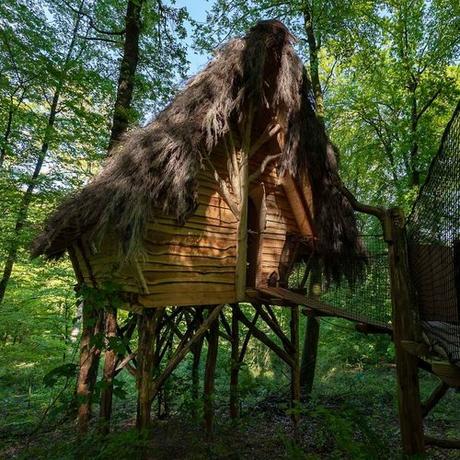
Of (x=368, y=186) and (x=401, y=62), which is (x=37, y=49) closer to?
(x=401, y=62)

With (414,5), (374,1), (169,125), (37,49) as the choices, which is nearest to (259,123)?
(169,125)

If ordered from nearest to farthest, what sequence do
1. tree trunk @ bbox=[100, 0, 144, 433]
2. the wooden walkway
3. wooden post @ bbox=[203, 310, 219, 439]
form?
the wooden walkway < wooden post @ bbox=[203, 310, 219, 439] < tree trunk @ bbox=[100, 0, 144, 433]

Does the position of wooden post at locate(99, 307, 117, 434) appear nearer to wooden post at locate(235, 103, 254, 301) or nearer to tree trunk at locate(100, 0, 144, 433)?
wooden post at locate(235, 103, 254, 301)

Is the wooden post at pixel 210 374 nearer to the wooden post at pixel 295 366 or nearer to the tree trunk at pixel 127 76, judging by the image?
the wooden post at pixel 295 366

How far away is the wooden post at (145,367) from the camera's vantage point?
4.65 metres

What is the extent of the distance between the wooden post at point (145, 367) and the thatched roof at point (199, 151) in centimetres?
108

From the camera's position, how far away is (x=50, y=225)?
201 inches

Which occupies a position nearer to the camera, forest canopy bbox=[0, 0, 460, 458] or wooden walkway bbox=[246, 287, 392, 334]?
wooden walkway bbox=[246, 287, 392, 334]

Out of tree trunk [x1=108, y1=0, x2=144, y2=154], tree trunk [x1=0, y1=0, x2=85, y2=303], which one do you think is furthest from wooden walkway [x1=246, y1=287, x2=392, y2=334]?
tree trunk [x1=0, y1=0, x2=85, y2=303]

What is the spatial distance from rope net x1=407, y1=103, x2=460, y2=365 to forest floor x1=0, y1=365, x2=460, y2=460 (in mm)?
1476

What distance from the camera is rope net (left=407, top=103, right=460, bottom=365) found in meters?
3.02

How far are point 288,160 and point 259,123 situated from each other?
1.02m

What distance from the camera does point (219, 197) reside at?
5.77 metres

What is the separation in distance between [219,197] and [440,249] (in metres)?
3.12
